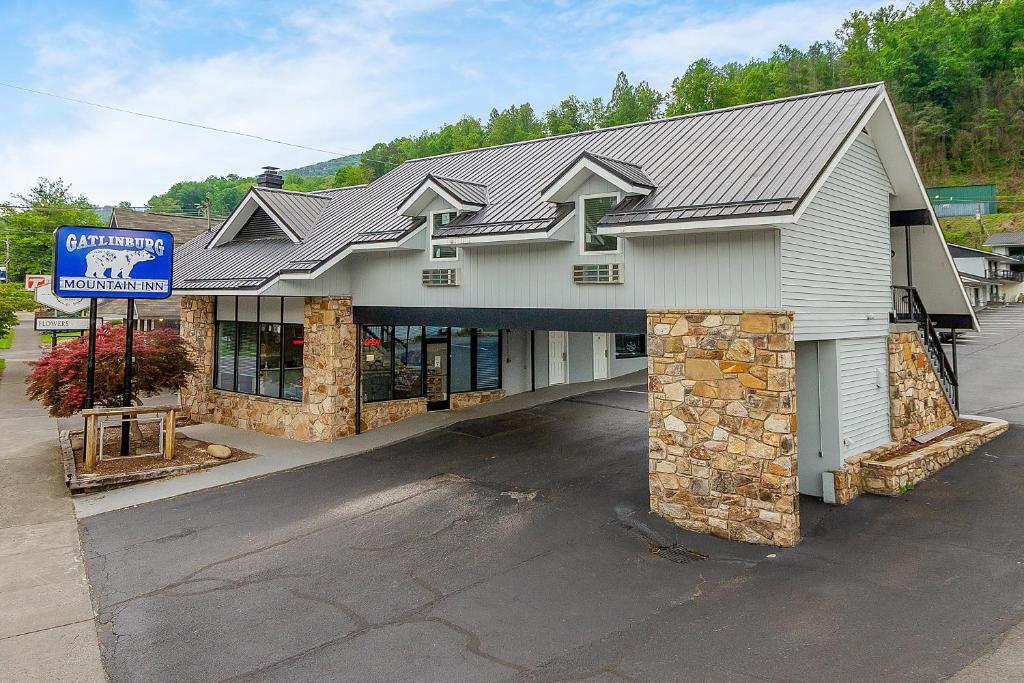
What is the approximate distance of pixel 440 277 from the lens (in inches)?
478

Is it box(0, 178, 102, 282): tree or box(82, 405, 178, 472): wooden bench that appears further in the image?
box(0, 178, 102, 282): tree

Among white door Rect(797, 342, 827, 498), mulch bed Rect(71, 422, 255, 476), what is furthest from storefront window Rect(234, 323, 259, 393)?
white door Rect(797, 342, 827, 498)

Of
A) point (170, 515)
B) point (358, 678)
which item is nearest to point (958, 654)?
point (358, 678)

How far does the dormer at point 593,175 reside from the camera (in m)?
9.06

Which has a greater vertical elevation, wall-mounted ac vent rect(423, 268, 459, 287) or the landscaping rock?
wall-mounted ac vent rect(423, 268, 459, 287)

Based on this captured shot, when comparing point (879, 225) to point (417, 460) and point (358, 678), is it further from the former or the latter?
point (358, 678)

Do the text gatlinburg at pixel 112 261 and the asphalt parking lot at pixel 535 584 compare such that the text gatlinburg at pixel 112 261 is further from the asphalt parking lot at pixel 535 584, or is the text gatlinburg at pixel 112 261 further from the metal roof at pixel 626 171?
the metal roof at pixel 626 171

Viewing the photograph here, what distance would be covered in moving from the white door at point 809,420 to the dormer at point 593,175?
3.59 metres

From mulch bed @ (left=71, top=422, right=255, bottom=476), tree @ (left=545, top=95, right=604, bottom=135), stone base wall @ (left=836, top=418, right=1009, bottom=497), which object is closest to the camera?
stone base wall @ (left=836, top=418, right=1009, bottom=497)

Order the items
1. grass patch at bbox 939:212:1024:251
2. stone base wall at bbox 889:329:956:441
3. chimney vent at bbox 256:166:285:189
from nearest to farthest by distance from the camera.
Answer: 1. stone base wall at bbox 889:329:956:441
2. chimney vent at bbox 256:166:285:189
3. grass patch at bbox 939:212:1024:251

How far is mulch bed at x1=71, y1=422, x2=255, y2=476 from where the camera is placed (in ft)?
38.1

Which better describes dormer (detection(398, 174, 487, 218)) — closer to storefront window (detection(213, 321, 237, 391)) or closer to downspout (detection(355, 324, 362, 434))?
downspout (detection(355, 324, 362, 434))

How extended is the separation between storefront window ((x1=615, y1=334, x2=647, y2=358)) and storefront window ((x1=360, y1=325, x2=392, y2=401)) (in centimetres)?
997

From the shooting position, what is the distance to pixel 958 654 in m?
5.21
